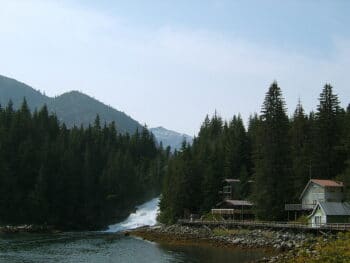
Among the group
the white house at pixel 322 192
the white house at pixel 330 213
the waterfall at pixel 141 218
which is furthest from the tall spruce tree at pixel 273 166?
the waterfall at pixel 141 218

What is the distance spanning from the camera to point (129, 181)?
12438cm

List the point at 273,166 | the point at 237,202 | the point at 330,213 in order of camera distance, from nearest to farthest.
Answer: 1. the point at 330,213
2. the point at 273,166
3. the point at 237,202

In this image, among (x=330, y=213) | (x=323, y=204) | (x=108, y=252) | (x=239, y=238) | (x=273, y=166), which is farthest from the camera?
(x=273, y=166)

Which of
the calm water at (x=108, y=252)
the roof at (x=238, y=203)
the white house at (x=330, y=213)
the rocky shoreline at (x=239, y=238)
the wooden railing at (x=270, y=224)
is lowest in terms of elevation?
the calm water at (x=108, y=252)

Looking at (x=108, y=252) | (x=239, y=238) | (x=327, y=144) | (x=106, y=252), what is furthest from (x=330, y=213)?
(x=106, y=252)

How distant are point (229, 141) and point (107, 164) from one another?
3345 cm

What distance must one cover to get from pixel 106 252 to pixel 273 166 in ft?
83.7

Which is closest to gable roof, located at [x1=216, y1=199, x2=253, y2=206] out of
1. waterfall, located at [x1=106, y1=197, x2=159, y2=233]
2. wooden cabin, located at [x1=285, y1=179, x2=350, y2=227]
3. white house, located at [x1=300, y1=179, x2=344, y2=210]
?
wooden cabin, located at [x1=285, y1=179, x2=350, y2=227]

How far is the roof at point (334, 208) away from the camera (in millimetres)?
61188

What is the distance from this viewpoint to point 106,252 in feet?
189

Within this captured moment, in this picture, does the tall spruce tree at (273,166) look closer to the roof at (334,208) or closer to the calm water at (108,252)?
the roof at (334,208)

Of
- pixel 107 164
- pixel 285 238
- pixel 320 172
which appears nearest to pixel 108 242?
pixel 285 238

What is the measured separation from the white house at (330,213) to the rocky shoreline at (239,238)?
4.08 m

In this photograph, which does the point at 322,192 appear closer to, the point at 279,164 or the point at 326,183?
the point at 326,183
